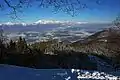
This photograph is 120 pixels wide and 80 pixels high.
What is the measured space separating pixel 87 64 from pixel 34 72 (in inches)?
568

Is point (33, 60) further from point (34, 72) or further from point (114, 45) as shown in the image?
point (114, 45)

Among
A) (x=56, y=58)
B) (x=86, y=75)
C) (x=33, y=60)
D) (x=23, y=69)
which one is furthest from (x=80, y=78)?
(x=56, y=58)

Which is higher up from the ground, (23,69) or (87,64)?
(23,69)

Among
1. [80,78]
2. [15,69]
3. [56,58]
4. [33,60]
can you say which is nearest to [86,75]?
[80,78]

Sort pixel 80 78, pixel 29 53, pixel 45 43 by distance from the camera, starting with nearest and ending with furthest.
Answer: pixel 80 78 < pixel 29 53 < pixel 45 43

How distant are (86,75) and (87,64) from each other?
14373mm

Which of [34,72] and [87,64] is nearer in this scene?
[34,72]

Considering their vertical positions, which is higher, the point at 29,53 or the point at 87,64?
the point at 29,53

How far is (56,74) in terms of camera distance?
9188 mm

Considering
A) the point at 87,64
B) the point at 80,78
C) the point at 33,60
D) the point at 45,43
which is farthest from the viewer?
the point at 45,43

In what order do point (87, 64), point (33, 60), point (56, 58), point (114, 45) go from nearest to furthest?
1. point (33, 60)
2. point (56, 58)
3. point (87, 64)
4. point (114, 45)

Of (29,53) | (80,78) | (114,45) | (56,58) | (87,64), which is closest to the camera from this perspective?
(80,78)

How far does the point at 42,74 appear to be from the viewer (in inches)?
362

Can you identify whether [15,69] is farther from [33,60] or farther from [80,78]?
[33,60]
